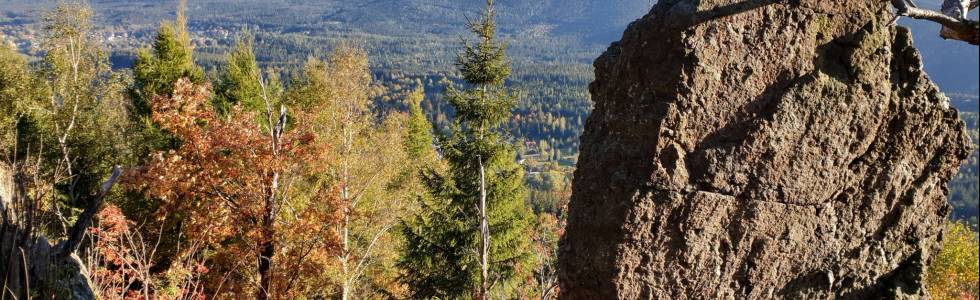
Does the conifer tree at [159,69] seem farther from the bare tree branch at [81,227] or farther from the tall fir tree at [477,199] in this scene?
the bare tree branch at [81,227]

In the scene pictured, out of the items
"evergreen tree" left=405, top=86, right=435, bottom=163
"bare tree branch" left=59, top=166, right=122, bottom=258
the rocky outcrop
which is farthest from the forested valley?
"evergreen tree" left=405, top=86, right=435, bottom=163

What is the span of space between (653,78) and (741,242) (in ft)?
5.14

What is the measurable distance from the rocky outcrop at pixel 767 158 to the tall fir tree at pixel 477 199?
655 cm

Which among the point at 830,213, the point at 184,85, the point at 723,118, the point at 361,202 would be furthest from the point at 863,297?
the point at 361,202

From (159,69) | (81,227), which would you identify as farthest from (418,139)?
(81,227)

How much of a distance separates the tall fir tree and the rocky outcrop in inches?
258

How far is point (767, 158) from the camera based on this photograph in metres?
4.72

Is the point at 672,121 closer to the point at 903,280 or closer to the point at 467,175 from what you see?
the point at 903,280

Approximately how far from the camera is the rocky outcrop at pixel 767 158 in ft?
15.5

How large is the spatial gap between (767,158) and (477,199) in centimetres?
870

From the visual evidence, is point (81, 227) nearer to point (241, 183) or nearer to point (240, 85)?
point (241, 183)

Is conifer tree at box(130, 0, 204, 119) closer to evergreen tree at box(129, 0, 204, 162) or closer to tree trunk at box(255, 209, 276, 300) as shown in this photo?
evergreen tree at box(129, 0, 204, 162)

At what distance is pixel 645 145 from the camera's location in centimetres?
479

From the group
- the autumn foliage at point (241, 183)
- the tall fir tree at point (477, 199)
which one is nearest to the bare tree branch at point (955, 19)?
the tall fir tree at point (477, 199)
